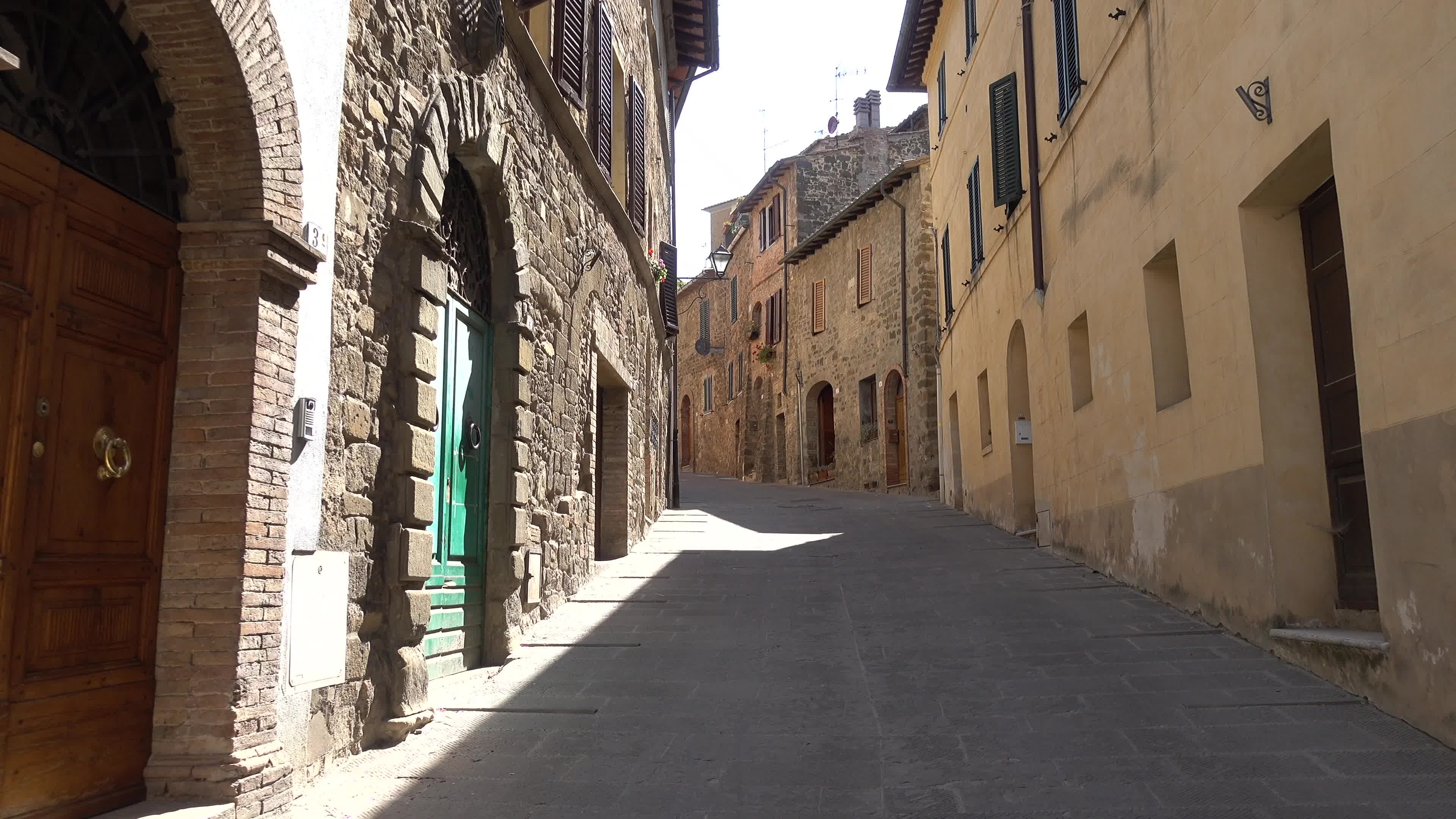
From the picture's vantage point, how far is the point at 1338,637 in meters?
5.23

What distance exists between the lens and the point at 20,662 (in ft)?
11.3

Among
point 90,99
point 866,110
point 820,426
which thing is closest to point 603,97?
point 90,99

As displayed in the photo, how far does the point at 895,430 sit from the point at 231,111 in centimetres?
1912

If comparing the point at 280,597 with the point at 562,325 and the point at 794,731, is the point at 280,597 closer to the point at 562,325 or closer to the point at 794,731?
the point at 794,731

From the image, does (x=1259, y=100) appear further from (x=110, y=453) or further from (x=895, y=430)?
(x=895, y=430)

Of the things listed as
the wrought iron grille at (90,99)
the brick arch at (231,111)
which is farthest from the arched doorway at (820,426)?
the wrought iron grille at (90,99)

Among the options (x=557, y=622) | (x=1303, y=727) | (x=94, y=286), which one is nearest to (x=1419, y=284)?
(x=1303, y=727)

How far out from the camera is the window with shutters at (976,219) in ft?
45.4

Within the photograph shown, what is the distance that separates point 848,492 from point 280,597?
18.1m

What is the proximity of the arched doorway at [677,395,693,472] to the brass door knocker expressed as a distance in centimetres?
3651

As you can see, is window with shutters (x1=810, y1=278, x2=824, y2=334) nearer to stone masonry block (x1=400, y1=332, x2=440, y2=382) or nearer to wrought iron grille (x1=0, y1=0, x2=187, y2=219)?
stone masonry block (x1=400, y1=332, x2=440, y2=382)

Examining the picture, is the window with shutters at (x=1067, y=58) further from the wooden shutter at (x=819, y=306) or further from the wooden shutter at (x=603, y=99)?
the wooden shutter at (x=819, y=306)

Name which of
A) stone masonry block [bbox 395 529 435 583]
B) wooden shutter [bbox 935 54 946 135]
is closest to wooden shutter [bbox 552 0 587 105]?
stone masonry block [bbox 395 529 435 583]

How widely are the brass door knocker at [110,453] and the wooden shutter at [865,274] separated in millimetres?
20466
